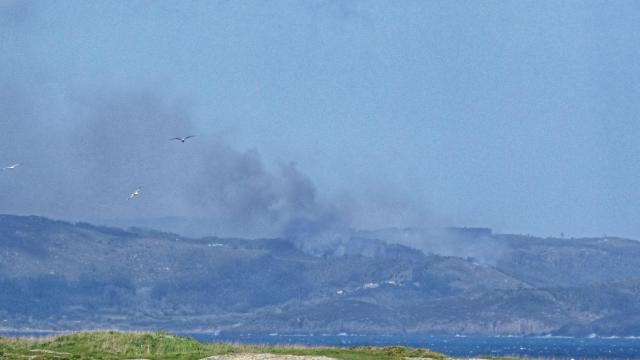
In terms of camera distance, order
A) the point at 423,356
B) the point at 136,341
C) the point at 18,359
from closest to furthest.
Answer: the point at 18,359, the point at 423,356, the point at 136,341

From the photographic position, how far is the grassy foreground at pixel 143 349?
13950 cm

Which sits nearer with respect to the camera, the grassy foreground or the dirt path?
the dirt path

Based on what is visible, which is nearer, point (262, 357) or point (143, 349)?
point (262, 357)

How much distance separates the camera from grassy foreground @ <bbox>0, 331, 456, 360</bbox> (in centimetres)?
13950

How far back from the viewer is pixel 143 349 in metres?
150

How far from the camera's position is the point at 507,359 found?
15838 centimetres

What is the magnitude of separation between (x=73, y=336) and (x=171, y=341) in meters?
11.8

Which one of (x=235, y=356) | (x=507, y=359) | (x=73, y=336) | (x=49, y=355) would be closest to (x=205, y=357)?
(x=235, y=356)

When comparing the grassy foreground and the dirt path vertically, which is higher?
the grassy foreground

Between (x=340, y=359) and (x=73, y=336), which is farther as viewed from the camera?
(x=73, y=336)

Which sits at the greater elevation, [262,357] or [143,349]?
[143,349]

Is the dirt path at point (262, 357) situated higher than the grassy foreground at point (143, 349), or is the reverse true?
the grassy foreground at point (143, 349)

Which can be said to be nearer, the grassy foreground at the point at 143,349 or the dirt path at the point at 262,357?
the dirt path at the point at 262,357

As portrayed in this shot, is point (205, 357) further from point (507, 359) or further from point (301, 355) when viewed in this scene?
point (507, 359)
